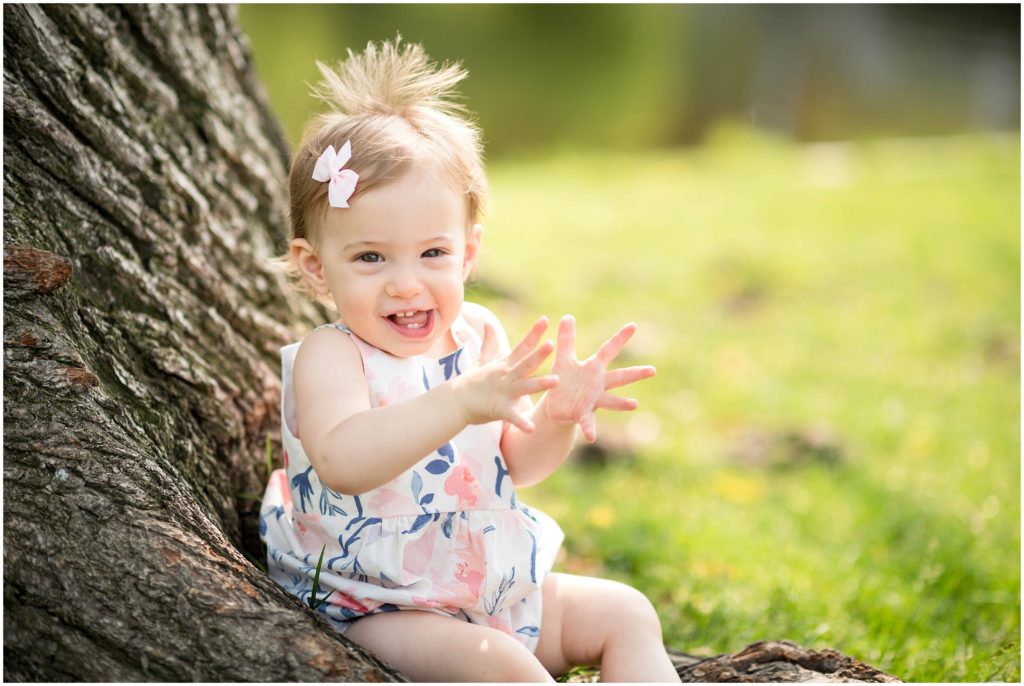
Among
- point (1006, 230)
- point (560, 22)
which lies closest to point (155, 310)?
point (1006, 230)

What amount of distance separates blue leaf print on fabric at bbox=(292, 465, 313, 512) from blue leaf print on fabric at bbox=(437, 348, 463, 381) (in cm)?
32

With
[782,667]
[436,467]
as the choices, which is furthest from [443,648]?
[782,667]

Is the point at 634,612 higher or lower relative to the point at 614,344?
lower

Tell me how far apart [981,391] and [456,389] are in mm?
3695

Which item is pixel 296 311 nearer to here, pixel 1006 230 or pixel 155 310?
pixel 155 310

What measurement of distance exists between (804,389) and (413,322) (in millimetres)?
3107

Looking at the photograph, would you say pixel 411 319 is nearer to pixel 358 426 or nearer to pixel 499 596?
pixel 358 426

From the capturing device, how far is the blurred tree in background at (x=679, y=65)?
Answer: 37.4 ft

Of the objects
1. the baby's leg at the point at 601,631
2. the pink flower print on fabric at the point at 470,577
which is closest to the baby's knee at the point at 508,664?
the pink flower print on fabric at the point at 470,577

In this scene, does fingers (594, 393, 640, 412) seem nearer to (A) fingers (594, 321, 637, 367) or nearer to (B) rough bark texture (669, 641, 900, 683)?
(A) fingers (594, 321, 637, 367)

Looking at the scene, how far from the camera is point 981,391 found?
450cm

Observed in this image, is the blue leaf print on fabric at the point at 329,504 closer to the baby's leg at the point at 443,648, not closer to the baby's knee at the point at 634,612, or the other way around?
the baby's leg at the point at 443,648

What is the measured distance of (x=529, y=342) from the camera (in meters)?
1.54

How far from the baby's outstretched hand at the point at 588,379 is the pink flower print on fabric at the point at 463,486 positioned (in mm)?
260
